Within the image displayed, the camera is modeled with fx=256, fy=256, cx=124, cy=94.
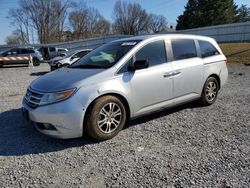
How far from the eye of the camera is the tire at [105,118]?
3.99 metres

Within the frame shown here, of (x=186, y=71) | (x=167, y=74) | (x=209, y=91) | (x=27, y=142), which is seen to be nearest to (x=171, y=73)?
(x=167, y=74)

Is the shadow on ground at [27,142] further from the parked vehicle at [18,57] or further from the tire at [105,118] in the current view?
the parked vehicle at [18,57]

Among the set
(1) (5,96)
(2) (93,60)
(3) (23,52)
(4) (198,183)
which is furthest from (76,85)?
(3) (23,52)

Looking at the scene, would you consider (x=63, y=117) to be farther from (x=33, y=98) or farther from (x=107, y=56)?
(x=107, y=56)

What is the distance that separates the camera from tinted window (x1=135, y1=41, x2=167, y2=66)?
4659 mm

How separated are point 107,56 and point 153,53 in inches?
34.1

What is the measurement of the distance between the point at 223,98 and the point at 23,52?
62.9 ft

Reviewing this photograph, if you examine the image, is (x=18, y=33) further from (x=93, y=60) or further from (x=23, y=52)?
(x=93, y=60)

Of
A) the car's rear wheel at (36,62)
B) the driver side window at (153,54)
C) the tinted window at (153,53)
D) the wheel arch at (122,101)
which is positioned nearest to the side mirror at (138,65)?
the driver side window at (153,54)

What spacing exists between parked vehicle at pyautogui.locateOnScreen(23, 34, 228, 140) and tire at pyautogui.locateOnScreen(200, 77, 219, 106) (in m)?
0.05

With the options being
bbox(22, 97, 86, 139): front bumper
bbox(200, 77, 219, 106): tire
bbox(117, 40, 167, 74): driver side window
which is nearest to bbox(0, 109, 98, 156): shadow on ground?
bbox(22, 97, 86, 139): front bumper

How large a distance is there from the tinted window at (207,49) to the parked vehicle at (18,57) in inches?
712

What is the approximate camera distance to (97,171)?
328 centimetres

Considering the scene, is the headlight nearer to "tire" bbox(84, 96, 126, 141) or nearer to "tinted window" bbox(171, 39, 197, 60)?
"tire" bbox(84, 96, 126, 141)
